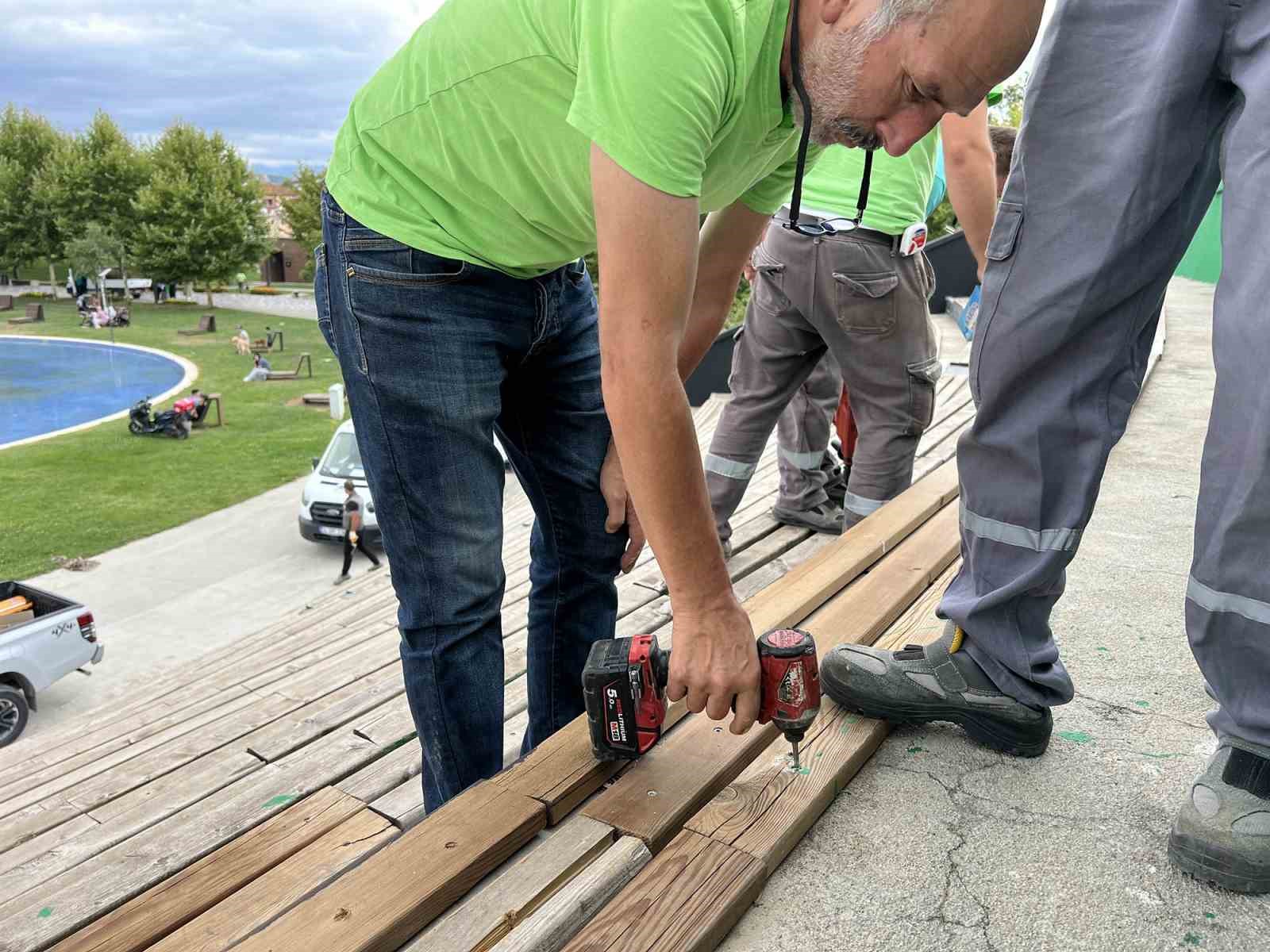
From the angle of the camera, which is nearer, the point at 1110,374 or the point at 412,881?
the point at 412,881

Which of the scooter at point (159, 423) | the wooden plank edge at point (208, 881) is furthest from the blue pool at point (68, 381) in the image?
the wooden plank edge at point (208, 881)

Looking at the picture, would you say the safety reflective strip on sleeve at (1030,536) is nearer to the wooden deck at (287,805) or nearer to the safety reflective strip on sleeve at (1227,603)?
the safety reflective strip on sleeve at (1227,603)

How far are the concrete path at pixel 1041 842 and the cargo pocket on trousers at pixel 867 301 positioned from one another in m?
1.27

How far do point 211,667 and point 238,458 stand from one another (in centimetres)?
2002

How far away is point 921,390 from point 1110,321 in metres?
1.77

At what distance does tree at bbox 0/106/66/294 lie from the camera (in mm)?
58812

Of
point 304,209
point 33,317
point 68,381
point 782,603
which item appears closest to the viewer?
point 782,603

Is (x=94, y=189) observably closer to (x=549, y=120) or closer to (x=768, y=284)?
(x=768, y=284)

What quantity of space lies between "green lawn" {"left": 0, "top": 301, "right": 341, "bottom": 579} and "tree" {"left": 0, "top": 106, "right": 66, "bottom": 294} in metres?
30.8

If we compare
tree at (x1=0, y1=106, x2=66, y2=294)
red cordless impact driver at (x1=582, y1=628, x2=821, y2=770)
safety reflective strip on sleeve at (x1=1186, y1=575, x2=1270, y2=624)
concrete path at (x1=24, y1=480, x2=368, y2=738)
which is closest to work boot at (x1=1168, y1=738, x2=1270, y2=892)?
safety reflective strip on sleeve at (x1=1186, y1=575, x2=1270, y2=624)

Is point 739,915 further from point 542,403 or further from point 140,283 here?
point 140,283

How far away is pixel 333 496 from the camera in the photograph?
600 inches

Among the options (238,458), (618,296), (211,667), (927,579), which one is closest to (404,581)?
(618,296)

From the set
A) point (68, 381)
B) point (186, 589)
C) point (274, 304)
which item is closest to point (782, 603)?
point (186, 589)
